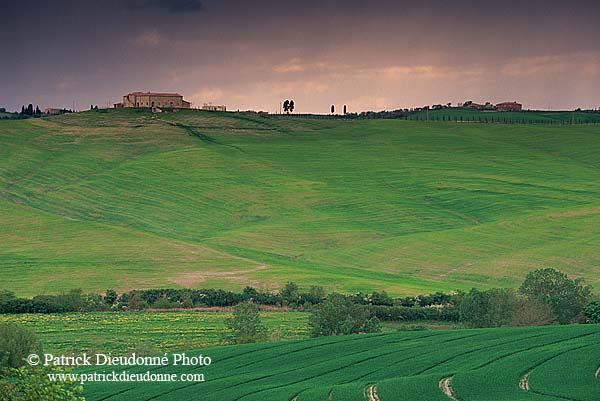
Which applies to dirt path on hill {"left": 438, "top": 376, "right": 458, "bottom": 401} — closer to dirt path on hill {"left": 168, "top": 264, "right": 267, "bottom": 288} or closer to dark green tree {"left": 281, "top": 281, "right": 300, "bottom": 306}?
dark green tree {"left": 281, "top": 281, "right": 300, "bottom": 306}

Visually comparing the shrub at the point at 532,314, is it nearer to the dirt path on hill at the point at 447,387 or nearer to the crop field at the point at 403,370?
the crop field at the point at 403,370

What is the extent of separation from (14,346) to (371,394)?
20.1 m

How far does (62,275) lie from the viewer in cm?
8550

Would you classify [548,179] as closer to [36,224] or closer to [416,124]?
[416,124]

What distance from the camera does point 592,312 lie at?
54219 mm

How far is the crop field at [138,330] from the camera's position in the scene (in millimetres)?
53869

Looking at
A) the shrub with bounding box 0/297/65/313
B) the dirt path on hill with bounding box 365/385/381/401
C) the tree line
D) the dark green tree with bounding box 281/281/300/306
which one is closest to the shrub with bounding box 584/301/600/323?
the tree line

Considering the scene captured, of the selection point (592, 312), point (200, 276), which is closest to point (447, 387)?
point (592, 312)

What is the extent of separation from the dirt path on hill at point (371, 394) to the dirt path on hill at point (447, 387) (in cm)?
202

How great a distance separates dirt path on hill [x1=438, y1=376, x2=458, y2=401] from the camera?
28.9m

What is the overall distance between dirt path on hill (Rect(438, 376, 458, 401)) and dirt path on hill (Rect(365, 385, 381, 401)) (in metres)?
2.02

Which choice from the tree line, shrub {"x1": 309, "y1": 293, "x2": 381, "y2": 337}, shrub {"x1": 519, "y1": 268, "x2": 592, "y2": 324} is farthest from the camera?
shrub {"x1": 519, "y1": 268, "x2": 592, "y2": 324}

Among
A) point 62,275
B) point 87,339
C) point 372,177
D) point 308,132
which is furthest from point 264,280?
point 308,132

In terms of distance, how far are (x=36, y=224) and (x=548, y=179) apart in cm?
6769
